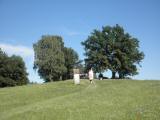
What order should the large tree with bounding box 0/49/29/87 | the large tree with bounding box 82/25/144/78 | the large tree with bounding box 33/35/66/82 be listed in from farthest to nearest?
the large tree with bounding box 33/35/66/82 < the large tree with bounding box 0/49/29/87 < the large tree with bounding box 82/25/144/78

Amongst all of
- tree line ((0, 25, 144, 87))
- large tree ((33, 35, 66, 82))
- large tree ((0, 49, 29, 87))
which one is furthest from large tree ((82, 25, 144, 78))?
large tree ((0, 49, 29, 87))

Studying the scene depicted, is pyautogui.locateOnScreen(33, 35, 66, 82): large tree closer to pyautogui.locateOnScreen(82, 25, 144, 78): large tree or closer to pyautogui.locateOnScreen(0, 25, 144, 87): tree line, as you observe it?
pyautogui.locateOnScreen(0, 25, 144, 87): tree line

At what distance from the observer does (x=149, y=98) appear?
33.3 meters

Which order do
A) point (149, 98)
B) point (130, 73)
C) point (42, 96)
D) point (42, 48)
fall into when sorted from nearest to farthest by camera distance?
point (149, 98), point (42, 96), point (130, 73), point (42, 48)

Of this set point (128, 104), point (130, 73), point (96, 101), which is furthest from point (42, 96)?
point (130, 73)

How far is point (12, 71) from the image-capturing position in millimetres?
122188

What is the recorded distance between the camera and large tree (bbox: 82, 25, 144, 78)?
106 m

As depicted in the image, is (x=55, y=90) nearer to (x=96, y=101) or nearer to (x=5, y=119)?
(x=96, y=101)

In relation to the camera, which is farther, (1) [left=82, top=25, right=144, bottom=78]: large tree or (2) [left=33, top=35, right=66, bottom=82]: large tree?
(2) [left=33, top=35, right=66, bottom=82]: large tree

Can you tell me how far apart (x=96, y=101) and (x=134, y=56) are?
75.8 meters

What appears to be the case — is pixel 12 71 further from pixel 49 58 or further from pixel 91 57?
pixel 91 57

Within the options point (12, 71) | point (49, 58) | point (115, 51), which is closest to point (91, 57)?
point (115, 51)

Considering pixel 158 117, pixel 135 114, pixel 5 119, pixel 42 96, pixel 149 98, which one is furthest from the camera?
pixel 42 96

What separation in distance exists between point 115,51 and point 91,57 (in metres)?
6.53
